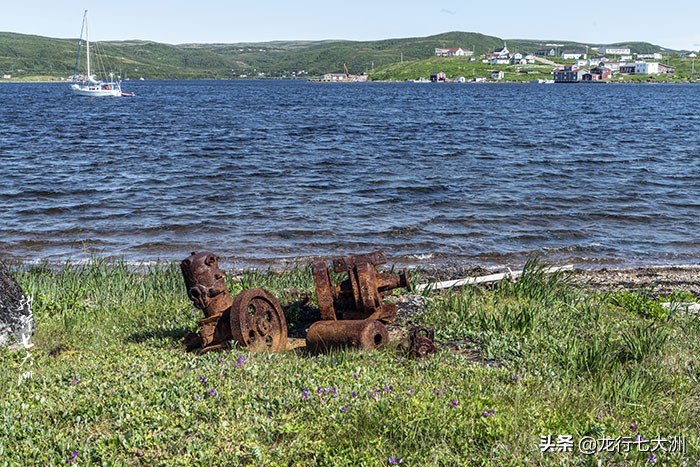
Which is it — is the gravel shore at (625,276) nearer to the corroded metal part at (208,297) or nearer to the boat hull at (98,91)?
the corroded metal part at (208,297)

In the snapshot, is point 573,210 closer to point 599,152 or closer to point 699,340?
point 699,340

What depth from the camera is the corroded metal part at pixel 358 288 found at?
8.82m

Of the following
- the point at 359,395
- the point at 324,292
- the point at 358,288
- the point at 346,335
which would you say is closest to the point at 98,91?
the point at 324,292

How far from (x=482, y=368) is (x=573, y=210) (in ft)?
62.0

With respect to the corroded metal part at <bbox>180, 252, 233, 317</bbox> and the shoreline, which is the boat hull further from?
the corroded metal part at <bbox>180, 252, 233, 317</bbox>

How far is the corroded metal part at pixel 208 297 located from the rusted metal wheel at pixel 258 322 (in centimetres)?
34

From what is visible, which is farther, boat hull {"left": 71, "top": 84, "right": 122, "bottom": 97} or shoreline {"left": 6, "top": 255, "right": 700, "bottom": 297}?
boat hull {"left": 71, "top": 84, "right": 122, "bottom": 97}

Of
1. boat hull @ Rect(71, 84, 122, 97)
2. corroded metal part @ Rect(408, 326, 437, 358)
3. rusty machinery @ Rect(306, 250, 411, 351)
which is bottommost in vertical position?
corroded metal part @ Rect(408, 326, 437, 358)

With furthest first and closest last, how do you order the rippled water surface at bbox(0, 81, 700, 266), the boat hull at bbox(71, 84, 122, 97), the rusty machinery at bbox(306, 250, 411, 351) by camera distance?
the boat hull at bbox(71, 84, 122, 97), the rippled water surface at bbox(0, 81, 700, 266), the rusty machinery at bbox(306, 250, 411, 351)

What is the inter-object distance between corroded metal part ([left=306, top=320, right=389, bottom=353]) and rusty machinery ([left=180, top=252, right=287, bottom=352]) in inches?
23.9

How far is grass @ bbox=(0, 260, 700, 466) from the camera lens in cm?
552

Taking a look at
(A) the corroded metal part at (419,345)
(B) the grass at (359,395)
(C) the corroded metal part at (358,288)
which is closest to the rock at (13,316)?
(B) the grass at (359,395)

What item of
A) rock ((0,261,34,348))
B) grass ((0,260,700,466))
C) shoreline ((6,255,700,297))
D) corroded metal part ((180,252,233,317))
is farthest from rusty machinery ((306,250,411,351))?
shoreline ((6,255,700,297))

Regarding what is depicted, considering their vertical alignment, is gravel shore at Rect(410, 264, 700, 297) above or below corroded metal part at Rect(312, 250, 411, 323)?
below
